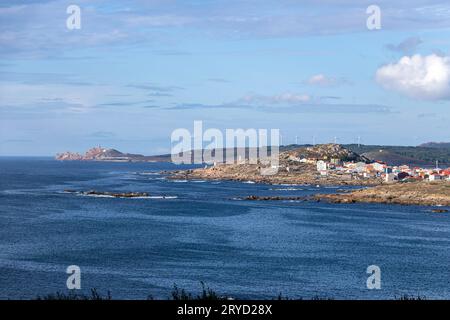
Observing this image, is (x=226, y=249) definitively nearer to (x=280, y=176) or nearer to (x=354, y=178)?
(x=354, y=178)

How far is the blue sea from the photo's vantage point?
35969 millimetres

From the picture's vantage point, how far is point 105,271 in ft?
131

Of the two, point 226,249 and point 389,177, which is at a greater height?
point 389,177

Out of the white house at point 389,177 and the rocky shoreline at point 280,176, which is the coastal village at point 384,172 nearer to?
the white house at point 389,177

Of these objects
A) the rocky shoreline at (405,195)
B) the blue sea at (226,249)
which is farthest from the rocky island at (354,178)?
the blue sea at (226,249)

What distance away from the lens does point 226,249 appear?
5000 centimetres

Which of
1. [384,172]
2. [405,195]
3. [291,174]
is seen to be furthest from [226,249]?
[384,172]

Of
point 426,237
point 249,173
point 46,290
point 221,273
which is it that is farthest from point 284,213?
point 249,173

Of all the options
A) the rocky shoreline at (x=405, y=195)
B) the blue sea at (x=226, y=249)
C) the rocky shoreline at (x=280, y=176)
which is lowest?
the blue sea at (x=226, y=249)

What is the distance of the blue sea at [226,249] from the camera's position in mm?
35969

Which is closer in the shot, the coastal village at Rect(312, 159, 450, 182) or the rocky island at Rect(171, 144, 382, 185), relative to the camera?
the coastal village at Rect(312, 159, 450, 182)

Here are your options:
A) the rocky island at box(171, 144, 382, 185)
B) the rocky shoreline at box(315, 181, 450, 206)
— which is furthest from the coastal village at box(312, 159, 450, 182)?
the rocky shoreline at box(315, 181, 450, 206)

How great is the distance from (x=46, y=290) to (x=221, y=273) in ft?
35.8

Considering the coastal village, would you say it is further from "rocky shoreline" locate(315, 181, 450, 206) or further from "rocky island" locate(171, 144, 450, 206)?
"rocky shoreline" locate(315, 181, 450, 206)
